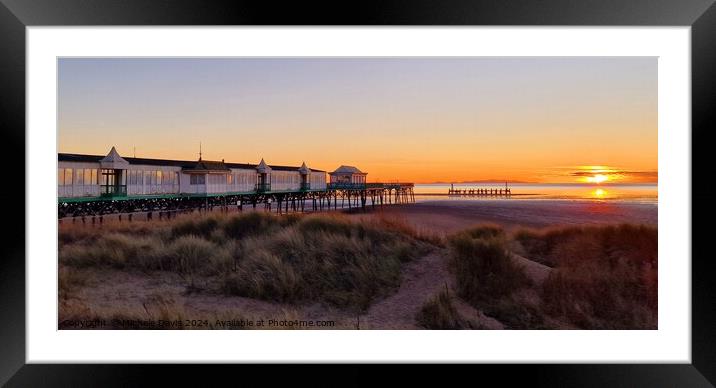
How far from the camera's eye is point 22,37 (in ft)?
9.64

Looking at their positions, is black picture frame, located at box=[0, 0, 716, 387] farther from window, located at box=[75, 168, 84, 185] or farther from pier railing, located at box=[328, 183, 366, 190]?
pier railing, located at box=[328, 183, 366, 190]

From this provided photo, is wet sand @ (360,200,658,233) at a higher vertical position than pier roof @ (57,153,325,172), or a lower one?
lower

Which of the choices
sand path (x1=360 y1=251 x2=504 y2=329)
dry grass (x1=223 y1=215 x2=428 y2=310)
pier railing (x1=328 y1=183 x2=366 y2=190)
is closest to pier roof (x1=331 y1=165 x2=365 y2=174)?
pier railing (x1=328 y1=183 x2=366 y2=190)

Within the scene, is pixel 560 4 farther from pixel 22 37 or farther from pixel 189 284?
pixel 189 284

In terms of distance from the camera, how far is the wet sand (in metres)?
6.20

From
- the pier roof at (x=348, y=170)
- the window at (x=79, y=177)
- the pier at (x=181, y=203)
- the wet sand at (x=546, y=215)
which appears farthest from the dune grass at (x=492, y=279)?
the pier roof at (x=348, y=170)

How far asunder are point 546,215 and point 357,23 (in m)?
7.48

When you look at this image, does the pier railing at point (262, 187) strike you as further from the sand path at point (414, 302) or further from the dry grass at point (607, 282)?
the dry grass at point (607, 282)

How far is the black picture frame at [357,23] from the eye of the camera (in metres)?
2.80

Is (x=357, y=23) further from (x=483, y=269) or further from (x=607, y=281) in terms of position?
(x=607, y=281)

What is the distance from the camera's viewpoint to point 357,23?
2.81 metres

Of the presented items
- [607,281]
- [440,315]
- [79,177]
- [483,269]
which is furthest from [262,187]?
[607,281]

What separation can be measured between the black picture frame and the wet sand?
2.65 meters

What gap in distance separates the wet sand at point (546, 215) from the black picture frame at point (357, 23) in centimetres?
265
